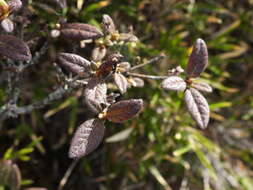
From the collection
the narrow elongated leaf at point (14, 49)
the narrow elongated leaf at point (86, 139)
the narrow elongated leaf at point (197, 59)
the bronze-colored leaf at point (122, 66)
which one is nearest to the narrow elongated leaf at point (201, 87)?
the narrow elongated leaf at point (197, 59)

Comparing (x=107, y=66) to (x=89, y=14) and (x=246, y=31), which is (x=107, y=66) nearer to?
(x=89, y=14)

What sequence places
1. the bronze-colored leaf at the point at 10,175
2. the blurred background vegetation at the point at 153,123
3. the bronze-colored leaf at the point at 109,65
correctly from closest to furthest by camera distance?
the bronze-colored leaf at the point at 109,65, the bronze-colored leaf at the point at 10,175, the blurred background vegetation at the point at 153,123

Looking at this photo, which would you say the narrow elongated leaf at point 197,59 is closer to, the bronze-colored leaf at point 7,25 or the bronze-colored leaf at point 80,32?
the bronze-colored leaf at point 80,32

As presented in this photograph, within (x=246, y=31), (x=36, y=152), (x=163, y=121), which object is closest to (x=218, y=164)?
(x=163, y=121)

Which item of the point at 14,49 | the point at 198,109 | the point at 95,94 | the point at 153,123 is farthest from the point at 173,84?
the point at 153,123

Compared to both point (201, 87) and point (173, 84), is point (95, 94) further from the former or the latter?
point (201, 87)
